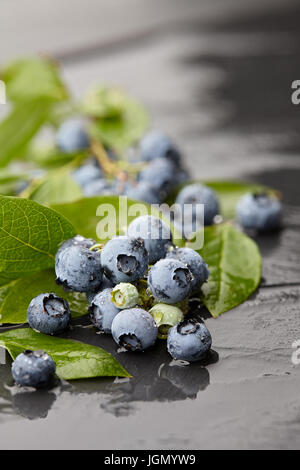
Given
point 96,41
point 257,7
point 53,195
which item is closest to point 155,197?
point 53,195

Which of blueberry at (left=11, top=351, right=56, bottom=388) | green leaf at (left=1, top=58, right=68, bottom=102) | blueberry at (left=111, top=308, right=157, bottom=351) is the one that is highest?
green leaf at (left=1, top=58, right=68, bottom=102)

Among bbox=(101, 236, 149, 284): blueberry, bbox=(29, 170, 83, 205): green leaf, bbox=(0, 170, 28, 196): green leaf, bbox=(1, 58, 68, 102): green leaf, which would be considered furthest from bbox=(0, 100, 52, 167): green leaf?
bbox=(101, 236, 149, 284): blueberry

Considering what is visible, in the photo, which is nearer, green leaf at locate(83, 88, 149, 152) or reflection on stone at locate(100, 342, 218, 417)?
reflection on stone at locate(100, 342, 218, 417)

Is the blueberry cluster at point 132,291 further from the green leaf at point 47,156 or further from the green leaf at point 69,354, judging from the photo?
the green leaf at point 47,156

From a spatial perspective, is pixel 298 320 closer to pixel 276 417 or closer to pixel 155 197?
pixel 276 417

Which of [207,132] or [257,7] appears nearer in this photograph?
[207,132]

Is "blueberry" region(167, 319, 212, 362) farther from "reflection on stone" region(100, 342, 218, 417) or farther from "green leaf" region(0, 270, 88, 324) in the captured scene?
"green leaf" region(0, 270, 88, 324)
